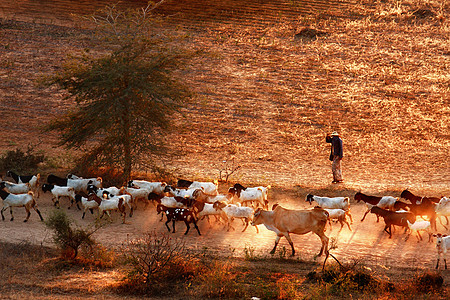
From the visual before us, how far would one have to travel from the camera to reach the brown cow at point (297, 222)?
15.5 metres

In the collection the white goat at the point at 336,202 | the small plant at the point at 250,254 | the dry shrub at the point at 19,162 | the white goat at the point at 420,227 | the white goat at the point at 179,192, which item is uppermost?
the dry shrub at the point at 19,162

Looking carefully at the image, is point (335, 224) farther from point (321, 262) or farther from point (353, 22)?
point (353, 22)

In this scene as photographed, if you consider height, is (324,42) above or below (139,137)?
above

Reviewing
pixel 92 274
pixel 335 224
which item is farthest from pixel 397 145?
pixel 92 274

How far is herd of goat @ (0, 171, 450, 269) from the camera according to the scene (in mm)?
15766

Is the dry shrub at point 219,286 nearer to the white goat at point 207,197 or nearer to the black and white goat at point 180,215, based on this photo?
the black and white goat at point 180,215

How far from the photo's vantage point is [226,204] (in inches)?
701

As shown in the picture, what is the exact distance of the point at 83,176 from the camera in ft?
72.6

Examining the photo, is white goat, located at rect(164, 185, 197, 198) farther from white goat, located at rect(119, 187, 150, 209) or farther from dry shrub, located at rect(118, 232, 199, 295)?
dry shrub, located at rect(118, 232, 199, 295)

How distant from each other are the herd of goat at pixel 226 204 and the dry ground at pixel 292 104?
0.52 metres

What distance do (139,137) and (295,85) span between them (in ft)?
56.6

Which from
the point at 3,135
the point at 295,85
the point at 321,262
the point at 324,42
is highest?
the point at 324,42

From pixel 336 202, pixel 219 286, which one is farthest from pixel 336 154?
pixel 219 286

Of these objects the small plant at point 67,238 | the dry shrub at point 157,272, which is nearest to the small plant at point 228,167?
the small plant at point 67,238
